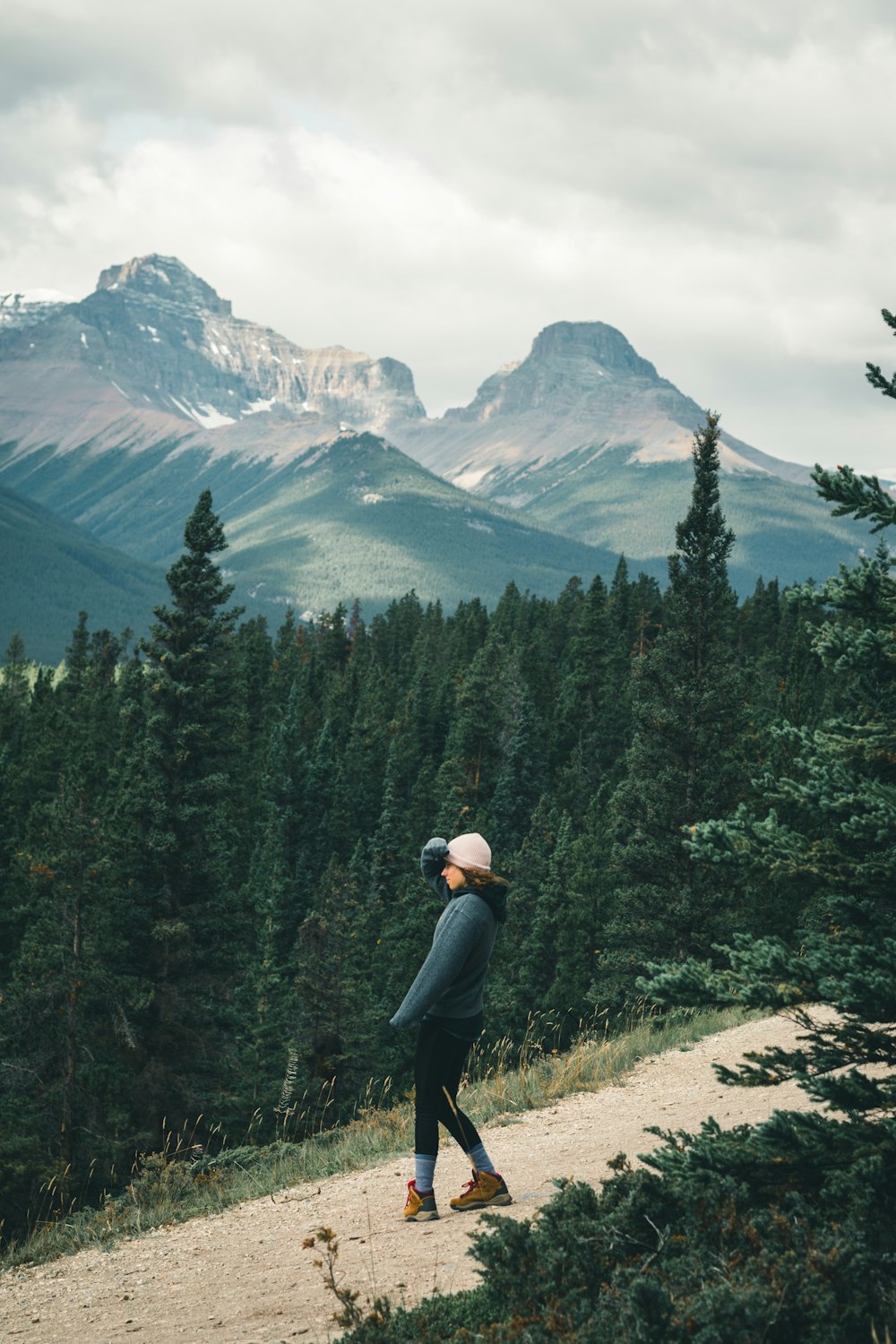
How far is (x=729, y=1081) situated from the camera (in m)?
6.72

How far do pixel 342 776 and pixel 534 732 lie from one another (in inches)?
497

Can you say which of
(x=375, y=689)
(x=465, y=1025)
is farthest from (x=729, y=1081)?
(x=375, y=689)

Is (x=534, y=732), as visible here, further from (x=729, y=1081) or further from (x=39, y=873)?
(x=729, y=1081)

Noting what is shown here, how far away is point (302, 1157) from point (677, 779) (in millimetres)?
19699

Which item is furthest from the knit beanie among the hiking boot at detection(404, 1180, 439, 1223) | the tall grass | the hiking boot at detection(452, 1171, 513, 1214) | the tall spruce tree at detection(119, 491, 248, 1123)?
the tall spruce tree at detection(119, 491, 248, 1123)

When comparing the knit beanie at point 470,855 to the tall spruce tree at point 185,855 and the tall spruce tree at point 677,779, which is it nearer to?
the tall spruce tree at point 185,855

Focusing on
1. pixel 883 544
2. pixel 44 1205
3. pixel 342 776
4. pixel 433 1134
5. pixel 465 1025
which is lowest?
pixel 44 1205

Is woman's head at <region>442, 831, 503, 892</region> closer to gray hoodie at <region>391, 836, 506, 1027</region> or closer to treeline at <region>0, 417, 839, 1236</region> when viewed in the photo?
gray hoodie at <region>391, 836, 506, 1027</region>

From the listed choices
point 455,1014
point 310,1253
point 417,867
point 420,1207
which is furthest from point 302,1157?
point 417,867

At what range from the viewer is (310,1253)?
27.3 feet

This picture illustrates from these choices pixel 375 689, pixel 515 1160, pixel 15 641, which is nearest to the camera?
pixel 515 1160

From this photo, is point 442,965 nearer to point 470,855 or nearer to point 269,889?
point 470,855

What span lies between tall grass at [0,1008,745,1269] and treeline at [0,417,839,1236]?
2.65 feet

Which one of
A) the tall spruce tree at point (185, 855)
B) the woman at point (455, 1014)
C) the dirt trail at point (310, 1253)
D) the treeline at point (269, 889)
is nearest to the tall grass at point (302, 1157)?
the dirt trail at point (310, 1253)
